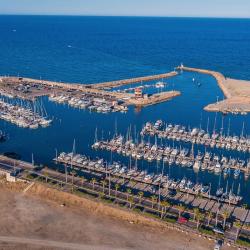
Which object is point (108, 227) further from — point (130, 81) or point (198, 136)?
point (130, 81)

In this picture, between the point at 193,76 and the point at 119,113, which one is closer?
the point at 119,113

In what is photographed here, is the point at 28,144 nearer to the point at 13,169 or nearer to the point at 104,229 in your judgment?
the point at 13,169

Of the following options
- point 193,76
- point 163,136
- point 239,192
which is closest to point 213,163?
point 239,192

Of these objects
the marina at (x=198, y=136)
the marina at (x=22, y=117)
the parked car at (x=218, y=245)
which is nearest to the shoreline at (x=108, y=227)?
the parked car at (x=218, y=245)

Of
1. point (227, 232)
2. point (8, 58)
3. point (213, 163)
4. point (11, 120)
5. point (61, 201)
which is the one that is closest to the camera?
point (227, 232)

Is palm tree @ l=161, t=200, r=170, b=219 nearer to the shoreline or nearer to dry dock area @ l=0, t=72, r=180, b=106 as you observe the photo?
the shoreline

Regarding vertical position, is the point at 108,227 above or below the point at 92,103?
below

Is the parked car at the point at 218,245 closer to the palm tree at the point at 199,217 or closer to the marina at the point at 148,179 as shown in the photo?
the palm tree at the point at 199,217

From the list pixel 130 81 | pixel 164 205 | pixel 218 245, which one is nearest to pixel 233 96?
pixel 130 81
